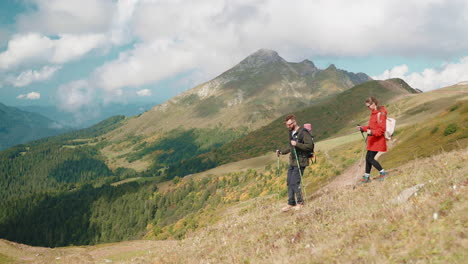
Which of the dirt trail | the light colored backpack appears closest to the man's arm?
the light colored backpack

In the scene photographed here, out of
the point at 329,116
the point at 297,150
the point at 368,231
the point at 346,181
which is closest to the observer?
the point at 368,231

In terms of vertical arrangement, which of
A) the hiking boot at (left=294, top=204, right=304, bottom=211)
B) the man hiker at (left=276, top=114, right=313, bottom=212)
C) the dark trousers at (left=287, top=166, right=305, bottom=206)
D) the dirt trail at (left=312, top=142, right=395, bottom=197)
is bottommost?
the dirt trail at (left=312, top=142, right=395, bottom=197)

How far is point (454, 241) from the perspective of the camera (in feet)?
22.0

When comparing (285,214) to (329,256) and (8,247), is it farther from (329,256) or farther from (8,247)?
(8,247)

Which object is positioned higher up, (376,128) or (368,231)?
(376,128)

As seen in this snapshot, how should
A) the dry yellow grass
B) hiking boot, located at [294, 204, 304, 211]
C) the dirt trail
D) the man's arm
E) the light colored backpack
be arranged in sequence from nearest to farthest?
the dry yellow grass < the man's arm < the light colored backpack < hiking boot, located at [294, 204, 304, 211] < the dirt trail

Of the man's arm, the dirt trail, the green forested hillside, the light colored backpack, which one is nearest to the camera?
the man's arm

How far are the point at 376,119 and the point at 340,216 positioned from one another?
5942 mm

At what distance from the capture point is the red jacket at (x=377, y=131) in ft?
45.6

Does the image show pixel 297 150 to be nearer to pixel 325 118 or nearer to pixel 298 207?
pixel 298 207

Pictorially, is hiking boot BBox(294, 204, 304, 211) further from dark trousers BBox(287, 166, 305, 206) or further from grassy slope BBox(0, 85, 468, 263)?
grassy slope BBox(0, 85, 468, 263)

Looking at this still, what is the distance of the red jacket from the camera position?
45.6 feet

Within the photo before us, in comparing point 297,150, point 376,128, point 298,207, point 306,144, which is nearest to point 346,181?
point 376,128

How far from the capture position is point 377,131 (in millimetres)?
13992
